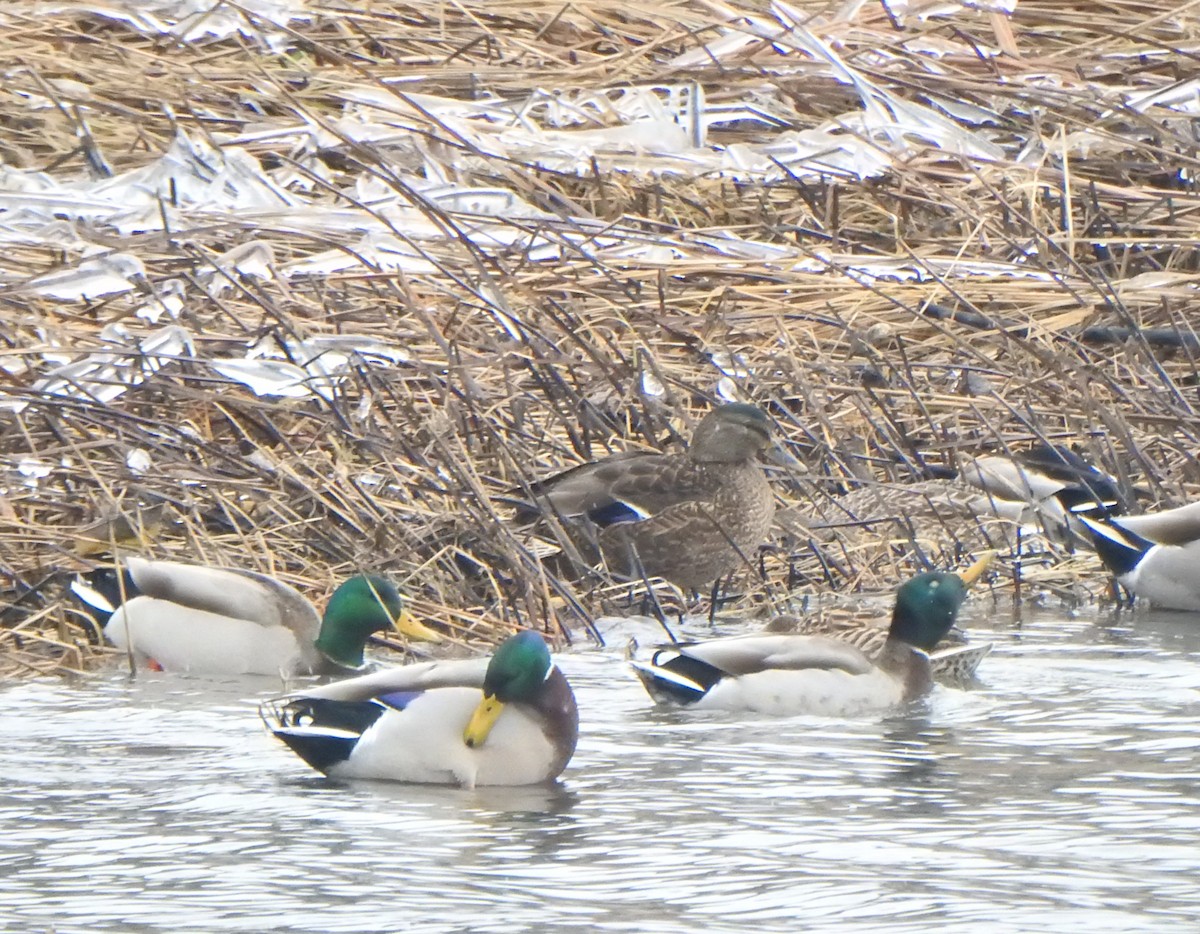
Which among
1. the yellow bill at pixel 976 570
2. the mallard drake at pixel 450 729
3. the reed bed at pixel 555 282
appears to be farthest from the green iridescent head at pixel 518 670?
the yellow bill at pixel 976 570

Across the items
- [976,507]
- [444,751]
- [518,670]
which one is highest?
[976,507]

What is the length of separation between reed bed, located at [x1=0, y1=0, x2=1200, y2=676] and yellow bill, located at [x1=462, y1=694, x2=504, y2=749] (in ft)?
5.01

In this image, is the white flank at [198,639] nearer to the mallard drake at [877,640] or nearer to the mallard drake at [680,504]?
the mallard drake at [680,504]

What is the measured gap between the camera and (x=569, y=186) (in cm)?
1083

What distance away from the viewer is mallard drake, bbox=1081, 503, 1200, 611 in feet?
24.5

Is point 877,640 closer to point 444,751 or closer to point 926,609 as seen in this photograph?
point 926,609

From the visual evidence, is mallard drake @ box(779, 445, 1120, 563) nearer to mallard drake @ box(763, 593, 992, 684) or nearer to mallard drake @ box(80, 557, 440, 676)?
mallard drake @ box(763, 593, 992, 684)

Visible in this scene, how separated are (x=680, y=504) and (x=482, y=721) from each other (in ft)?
8.57

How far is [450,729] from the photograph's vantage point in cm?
519

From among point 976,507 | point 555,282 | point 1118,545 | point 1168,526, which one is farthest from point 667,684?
point 555,282

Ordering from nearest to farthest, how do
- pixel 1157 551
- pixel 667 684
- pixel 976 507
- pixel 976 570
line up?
pixel 667 684 → pixel 976 570 → pixel 1157 551 → pixel 976 507

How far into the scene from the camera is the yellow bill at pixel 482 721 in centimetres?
517

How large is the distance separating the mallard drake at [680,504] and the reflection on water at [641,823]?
125 centimetres

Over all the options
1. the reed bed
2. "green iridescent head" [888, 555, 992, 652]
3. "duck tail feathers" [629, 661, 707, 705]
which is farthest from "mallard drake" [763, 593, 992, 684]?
the reed bed
